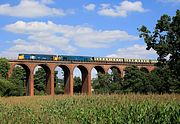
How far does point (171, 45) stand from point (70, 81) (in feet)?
160

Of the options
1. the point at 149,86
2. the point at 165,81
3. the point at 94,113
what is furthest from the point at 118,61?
the point at 94,113

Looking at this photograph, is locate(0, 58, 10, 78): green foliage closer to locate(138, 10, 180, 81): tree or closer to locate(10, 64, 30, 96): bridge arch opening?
locate(10, 64, 30, 96): bridge arch opening

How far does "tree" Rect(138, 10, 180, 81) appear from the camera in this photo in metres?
35.4

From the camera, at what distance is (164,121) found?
8461mm

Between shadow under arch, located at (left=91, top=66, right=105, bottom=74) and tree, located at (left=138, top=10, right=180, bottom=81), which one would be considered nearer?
tree, located at (left=138, top=10, right=180, bottom=81)

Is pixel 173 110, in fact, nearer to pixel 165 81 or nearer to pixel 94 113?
pixel 94 113

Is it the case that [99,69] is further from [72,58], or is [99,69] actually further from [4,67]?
[4,67]

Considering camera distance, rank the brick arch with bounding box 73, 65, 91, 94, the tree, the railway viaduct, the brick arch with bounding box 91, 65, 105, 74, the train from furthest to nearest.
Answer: the brick arch with bounding box 91, 65, 105, 74, the brick arch with bounding box 73, 65, 91, 94, the train, the railway viaduct, the tree

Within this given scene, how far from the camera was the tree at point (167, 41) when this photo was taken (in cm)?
3541

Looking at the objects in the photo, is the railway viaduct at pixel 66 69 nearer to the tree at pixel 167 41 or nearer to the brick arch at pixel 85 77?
the brick arch at pixel 85 77

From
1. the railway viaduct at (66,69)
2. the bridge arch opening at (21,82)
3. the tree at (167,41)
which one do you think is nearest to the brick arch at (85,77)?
the railway viaduct at (66,69)

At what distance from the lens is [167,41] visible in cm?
3606

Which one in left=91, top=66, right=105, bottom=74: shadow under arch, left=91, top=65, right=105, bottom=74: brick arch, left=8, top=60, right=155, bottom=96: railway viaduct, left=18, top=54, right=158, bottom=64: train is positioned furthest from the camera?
left=91, top=65, right=105, bottom=74: brick arch

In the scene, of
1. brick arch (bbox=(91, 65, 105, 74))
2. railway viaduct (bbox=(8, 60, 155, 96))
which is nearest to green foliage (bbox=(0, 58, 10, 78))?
railway viaduct (bbox=(8, 60, 155, 96))
